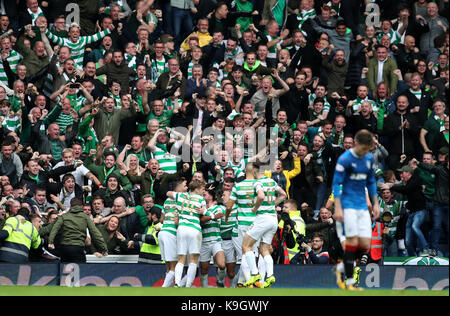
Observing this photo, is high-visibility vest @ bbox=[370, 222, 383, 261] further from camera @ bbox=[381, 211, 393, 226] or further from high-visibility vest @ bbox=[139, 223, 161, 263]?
high-visibility vest @ bbox=[139, 223, 161, 263]

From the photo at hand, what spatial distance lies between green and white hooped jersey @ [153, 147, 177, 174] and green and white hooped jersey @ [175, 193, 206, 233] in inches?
139

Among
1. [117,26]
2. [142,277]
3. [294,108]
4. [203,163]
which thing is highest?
[117,26]

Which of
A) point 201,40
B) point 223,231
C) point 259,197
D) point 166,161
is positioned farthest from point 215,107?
point 259,197

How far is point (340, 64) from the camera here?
22.3m

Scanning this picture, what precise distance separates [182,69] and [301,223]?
586cm

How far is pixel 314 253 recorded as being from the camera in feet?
58.1

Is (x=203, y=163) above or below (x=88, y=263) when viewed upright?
above

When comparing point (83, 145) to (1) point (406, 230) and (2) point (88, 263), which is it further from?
(1) point (406, 230)

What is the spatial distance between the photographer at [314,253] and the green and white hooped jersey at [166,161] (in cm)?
347

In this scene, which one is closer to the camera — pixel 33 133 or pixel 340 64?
pixel 33 133

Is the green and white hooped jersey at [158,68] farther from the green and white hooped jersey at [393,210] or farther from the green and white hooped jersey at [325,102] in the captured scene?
the green and white hooped jersey at [393,210]

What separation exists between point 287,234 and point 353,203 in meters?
5.26

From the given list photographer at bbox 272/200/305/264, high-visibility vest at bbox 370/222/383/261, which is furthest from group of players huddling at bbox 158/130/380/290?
high-visibility vest at bbox 370/222/383/261

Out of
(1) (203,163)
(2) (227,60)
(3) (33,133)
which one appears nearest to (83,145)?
(3) (33,133)
